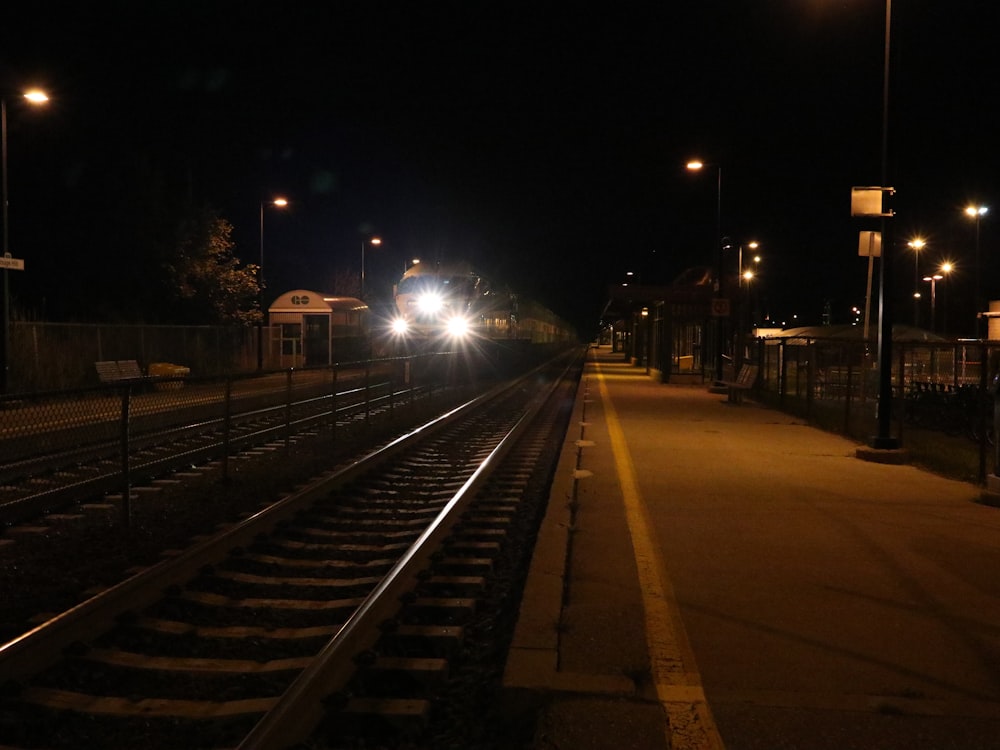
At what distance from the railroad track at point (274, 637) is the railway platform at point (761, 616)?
64 cm

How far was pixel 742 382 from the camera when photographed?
84.3 feet

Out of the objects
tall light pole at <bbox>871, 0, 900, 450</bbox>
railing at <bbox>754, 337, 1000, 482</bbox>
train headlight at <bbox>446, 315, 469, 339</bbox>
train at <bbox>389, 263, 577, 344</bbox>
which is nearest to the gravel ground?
tall light pole at <bbox>871, 0, 900, 450</bbox>

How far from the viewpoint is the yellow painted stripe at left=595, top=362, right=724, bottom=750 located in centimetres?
450

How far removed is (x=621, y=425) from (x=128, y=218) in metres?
25.9

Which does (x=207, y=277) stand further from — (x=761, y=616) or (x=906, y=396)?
(x=761, y=616)

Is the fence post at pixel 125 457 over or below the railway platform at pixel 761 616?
over

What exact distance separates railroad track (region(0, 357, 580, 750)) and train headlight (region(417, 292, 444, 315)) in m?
27.7

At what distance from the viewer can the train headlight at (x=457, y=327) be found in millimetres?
37781

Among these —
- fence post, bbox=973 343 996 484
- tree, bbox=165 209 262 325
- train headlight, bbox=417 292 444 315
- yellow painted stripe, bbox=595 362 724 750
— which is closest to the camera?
yellow painted stripe, bbox=595 362 724 750

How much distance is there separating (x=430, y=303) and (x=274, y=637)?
32.6m

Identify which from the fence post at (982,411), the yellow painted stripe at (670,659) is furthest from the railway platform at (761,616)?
the fence post at (982,411)

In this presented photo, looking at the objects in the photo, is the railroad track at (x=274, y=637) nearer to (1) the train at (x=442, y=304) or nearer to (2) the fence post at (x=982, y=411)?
(2) the fence post at (x=982, y=411)

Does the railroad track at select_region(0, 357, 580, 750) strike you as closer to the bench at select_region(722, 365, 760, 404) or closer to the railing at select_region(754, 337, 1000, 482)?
the railing at select_region(754, 337, 1000, 482)

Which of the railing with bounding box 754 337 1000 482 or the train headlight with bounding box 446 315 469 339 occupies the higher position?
the train headlight with bounding box 446 315 469 339
